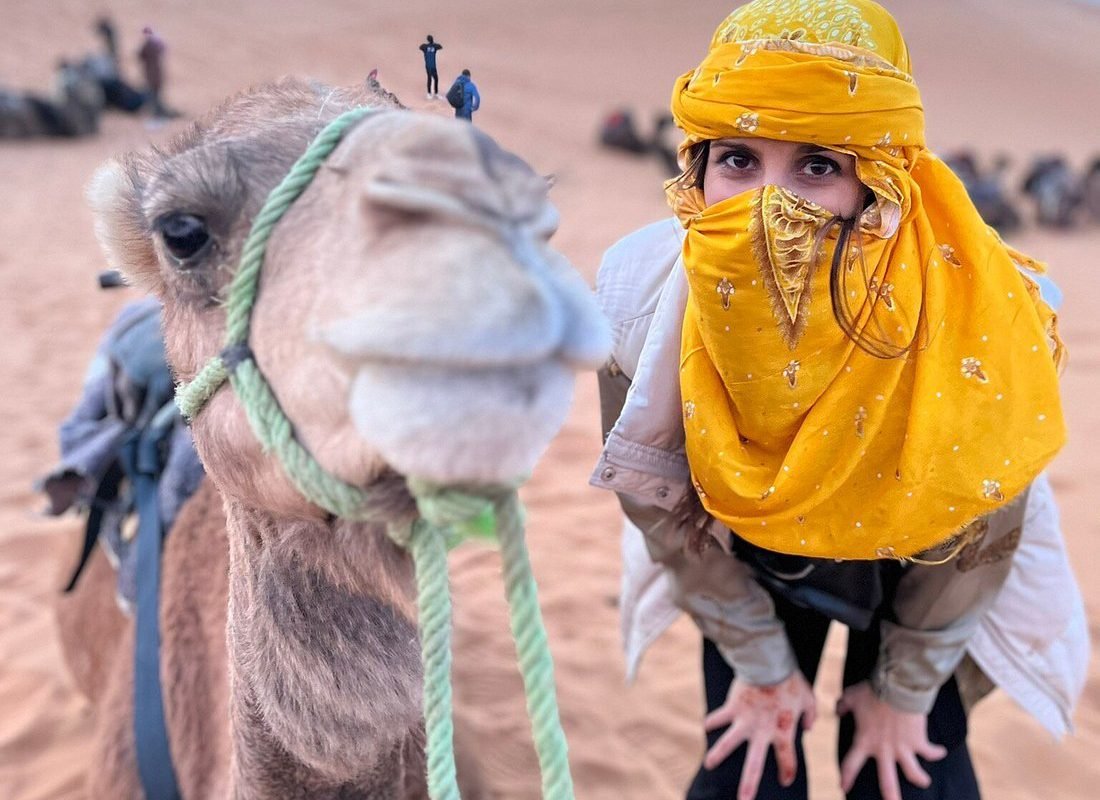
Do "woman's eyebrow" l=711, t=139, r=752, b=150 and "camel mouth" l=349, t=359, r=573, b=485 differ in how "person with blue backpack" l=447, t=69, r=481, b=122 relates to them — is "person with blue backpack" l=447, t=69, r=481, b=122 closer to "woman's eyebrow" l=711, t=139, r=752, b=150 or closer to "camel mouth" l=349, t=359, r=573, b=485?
"woman's eyebrow" l=711, t=139, r=752, b=150

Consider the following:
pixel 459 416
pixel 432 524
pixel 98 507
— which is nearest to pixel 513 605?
pixel 432 524

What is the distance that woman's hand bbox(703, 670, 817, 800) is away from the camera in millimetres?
1761

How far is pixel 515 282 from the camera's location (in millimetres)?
716

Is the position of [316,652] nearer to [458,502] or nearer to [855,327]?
[458,502]

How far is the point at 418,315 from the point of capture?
27.9 inches

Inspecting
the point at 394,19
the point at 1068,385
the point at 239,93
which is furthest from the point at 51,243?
the point at 394,19

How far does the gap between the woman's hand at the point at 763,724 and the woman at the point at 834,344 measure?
0.62 ft

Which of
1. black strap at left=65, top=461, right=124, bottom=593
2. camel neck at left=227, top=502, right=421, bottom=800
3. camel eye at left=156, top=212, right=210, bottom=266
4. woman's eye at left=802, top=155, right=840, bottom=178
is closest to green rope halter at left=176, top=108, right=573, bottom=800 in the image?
camel eye at left=156, top=212, right=210, bottom=266

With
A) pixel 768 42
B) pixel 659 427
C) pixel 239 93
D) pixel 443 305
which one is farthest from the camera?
pixel 659 427

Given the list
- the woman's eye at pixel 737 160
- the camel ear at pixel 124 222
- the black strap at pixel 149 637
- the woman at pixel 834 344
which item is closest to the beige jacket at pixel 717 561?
the woman at pixel 834 344

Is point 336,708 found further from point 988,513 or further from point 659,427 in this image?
point 988,513

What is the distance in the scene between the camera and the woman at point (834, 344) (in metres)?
1.36

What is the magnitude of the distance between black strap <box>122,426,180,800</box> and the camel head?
986 mm

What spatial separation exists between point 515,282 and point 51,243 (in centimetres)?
724
